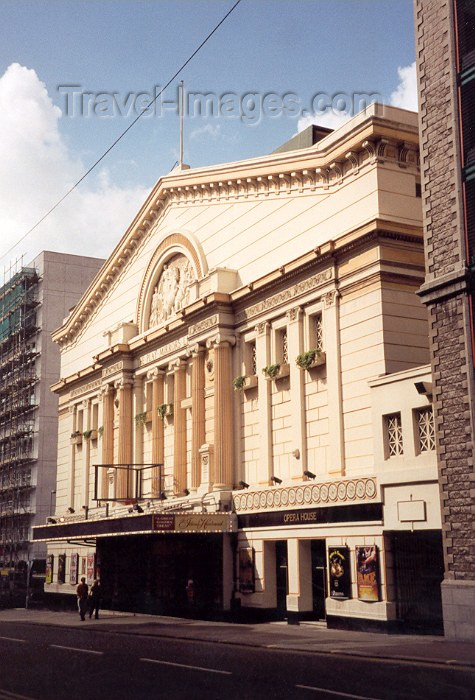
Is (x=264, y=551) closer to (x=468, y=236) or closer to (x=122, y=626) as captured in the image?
(x=122, y=626)

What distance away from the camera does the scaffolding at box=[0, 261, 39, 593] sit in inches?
2896

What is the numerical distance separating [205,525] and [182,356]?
952 cm

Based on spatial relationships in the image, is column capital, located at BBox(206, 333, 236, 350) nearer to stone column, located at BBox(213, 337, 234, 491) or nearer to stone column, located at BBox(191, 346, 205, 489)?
stone column, located at BBox(213, 337, 234, 491)

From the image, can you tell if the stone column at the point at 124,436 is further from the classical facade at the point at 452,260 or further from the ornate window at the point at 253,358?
the classical facade at the point at 452,260

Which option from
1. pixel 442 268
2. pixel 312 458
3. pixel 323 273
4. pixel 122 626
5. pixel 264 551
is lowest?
pixel 122 626

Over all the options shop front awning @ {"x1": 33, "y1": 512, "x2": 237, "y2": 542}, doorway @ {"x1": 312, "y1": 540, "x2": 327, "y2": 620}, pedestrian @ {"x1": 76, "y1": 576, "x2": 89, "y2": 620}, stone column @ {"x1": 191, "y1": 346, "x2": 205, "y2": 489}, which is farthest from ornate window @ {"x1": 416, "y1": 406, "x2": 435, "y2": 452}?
pedestrian @ {"x1": 76, "y1": 576, "x2": 89, "y2": 620}

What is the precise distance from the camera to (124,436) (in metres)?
Result: 44.3

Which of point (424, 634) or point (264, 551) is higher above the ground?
point (264, 551)

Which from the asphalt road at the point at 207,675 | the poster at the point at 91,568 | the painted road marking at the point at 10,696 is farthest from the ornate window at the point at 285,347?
the painted road marking at the point at 10,696

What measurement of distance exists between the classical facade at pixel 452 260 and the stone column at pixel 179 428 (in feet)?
56.7

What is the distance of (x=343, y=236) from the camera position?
97.2 ft

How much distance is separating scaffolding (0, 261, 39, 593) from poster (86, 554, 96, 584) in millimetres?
26007

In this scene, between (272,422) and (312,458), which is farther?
(272,422)

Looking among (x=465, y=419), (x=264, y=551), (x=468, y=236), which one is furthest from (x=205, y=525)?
(x=468, y=236)
